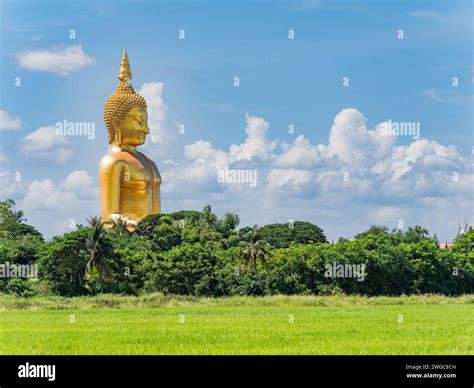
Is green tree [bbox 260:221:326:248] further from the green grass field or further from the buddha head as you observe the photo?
the green grass field

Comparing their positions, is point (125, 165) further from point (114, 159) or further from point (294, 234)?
point (294, 234)

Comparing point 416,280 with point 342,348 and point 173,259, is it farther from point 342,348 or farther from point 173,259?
point 342,348

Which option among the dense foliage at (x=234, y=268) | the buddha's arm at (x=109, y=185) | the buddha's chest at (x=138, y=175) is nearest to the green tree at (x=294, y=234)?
the buddha's chest at (x=138, y=175)

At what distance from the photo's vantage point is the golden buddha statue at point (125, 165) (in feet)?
174

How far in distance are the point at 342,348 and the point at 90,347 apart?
5133 millimetres

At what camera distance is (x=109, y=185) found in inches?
2100

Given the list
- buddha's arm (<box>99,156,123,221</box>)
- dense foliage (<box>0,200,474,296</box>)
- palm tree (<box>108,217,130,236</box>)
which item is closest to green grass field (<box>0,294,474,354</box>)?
dense foliage (<box>0,200,474,296</box>)

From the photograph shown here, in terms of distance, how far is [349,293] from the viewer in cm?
3994

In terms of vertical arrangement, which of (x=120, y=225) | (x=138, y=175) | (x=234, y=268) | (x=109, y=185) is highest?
(x=138, y=175)

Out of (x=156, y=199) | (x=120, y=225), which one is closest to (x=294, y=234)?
(x=156, y=199)

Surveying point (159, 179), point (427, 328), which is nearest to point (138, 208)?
point (159, 179)

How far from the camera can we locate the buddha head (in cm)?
5269

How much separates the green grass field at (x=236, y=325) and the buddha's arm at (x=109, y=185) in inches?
713

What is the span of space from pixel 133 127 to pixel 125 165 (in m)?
2.34
